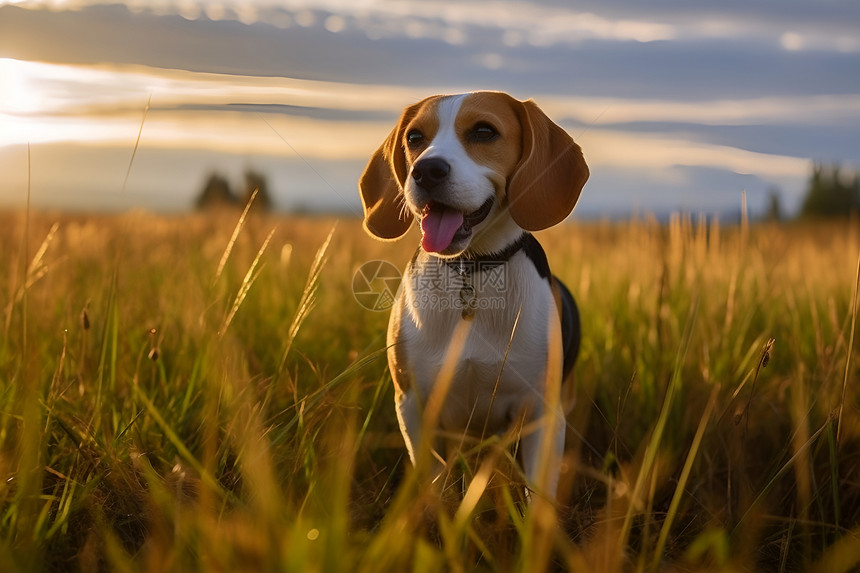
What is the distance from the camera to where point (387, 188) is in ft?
11.1

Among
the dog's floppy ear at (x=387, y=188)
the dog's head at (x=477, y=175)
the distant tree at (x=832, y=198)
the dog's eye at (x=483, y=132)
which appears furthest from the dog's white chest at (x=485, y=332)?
the distant tree at (x=832, y=198)

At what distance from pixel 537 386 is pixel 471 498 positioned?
1.50 metres

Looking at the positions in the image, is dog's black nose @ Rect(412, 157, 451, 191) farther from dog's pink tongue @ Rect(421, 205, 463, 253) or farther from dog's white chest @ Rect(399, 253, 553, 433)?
dog's white chest @ Rect(399, 253, 553, 433)

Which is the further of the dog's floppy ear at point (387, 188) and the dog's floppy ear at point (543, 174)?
the dog's floppy ear at point (387, 188)

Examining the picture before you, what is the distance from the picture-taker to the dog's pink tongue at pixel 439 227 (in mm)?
2816

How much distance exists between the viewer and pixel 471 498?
1.49m

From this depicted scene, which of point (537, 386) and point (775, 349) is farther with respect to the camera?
point (775, 349)

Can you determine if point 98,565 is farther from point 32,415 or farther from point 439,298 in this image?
point 439,298

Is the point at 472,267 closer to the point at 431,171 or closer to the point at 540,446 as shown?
the point at 431,171

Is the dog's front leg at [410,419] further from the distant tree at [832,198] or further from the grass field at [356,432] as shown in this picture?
the distant tree at [832,198]

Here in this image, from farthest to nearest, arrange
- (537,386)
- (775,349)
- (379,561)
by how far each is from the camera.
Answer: (775,349), (537,386), (379,561)

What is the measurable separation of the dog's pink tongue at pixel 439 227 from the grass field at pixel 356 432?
1.14 ft

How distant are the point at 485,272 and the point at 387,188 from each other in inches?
28.0

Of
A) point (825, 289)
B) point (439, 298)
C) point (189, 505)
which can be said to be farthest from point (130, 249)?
point (825, 289)
